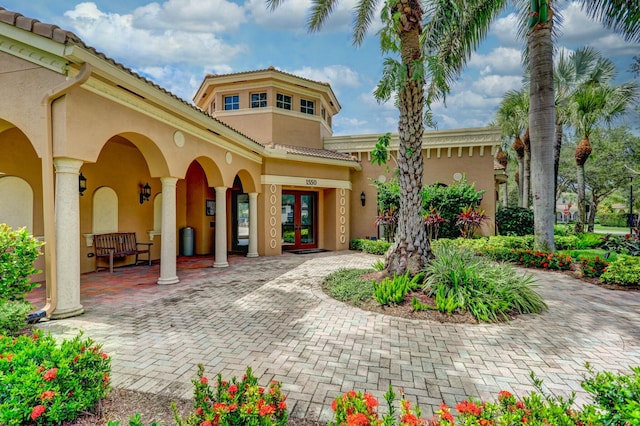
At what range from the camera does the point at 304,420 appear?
8.72ft

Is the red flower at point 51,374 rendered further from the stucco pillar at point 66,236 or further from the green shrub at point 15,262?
the stucco pillar at point 66,236

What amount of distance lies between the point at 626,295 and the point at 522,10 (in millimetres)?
9852

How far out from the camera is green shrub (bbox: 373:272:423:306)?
5906 millimetres

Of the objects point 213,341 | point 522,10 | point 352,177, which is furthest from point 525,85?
point 213,341

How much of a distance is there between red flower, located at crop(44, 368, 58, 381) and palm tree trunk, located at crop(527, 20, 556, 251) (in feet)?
40.2

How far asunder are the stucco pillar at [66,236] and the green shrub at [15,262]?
0.56 m

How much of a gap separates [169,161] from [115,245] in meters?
4.13

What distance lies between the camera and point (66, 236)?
16.9ft

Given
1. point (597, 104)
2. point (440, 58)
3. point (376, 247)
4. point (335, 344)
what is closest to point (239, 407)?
point (335, 344)

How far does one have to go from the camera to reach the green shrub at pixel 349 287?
253 inches

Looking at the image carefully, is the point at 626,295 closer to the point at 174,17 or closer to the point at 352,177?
the point at 352,177

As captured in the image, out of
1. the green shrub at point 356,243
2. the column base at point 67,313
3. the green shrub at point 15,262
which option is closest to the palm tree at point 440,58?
the column base at point 67,313

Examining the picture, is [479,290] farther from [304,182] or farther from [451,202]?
[304,182]

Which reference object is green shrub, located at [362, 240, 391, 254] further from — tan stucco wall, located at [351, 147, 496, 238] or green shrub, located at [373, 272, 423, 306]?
green shrub, located at [373, 272, 423, 306]
